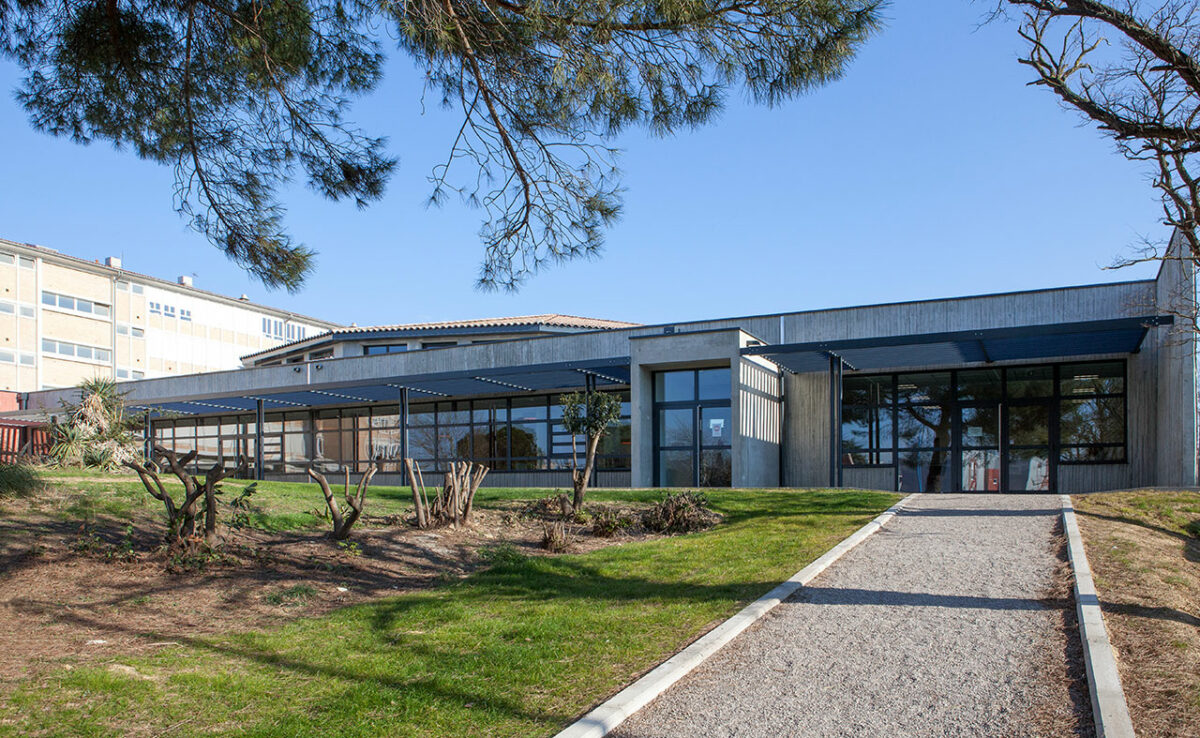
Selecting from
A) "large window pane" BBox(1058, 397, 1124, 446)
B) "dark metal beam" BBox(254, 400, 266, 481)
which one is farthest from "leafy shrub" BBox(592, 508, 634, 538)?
"dark metal beam" BBox(254, 400, 266, 481)

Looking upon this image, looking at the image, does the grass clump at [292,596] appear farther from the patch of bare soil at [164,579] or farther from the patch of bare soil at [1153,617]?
the patch of bare soil at [1153,617]

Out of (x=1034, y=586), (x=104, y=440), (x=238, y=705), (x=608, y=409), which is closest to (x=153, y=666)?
(x=238, y=705)

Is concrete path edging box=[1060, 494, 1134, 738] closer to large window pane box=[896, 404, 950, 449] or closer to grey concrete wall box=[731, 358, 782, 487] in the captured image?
grey concrete wall box=[731, 358, 782, 487]

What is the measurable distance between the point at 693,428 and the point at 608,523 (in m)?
9.39

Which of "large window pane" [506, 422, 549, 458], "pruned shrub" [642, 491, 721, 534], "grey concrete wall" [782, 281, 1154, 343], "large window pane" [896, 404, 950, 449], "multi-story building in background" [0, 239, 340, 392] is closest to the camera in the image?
"pruned shrub" [642, 491, 721, 534]

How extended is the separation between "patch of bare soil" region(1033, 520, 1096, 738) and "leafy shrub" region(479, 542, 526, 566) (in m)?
5.11

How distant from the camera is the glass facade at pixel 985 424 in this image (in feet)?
64.2

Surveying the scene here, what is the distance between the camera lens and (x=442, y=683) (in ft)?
18.1

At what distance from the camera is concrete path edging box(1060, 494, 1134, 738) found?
4484mm

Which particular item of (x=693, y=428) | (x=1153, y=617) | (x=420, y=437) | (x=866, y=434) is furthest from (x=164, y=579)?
(x=420, y=437)

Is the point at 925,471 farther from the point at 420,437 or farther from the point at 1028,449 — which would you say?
the point at 420,437

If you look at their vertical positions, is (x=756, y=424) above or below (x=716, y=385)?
below

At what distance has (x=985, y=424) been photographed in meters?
20.7

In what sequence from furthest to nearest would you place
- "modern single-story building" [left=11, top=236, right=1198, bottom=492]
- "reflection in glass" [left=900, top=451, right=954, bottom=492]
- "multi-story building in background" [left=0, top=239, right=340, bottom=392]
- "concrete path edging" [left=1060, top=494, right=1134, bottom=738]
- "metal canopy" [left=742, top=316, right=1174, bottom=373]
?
"multi-story building in background" [left=0, top=239, right=340, bottom=392] < "reflection in glass" [left=900, top=451, right=954, bottom=492] < "modern single-story building" [left=11, top=236, right=1198, bottom=492] < "metal canopy" [left=742, top=316, right=1174, bottom=373] < "concrete path edging" [left=1060, top=494, right=1134, bottom=738]
